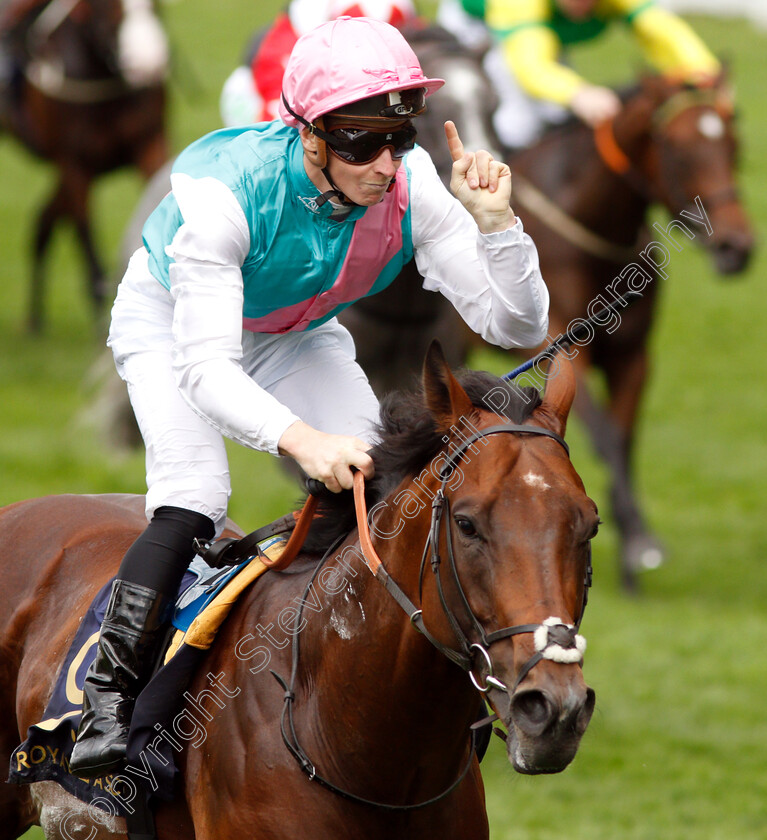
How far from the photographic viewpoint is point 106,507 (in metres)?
3.73

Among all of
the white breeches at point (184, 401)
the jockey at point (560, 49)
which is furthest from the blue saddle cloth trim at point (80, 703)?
the jockey at point (560, 49)

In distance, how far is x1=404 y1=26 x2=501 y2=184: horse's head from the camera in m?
5.95

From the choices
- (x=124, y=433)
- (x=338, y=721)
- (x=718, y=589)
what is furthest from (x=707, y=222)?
(x=338, y=721)

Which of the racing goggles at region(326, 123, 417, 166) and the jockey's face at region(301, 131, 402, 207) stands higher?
the racing goggles at region(326, 123, 417, 166)

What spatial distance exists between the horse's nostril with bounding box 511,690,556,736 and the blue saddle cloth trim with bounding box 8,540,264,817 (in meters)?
0.97

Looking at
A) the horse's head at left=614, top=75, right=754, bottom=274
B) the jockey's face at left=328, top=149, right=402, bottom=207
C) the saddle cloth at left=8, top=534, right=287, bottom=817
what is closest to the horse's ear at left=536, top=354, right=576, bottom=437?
the jockey's face at left=328, top=149, right=402, bottom=207

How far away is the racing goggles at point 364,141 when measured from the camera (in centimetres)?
272

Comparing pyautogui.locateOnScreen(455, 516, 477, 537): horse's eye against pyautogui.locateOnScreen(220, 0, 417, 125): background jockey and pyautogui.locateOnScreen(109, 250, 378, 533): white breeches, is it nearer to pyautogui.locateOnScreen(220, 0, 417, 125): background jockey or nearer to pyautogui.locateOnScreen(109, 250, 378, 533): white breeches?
pyautogui.locateOnScreen(109, 250, 378, 533): white breeches

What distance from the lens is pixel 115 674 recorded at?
297 cm

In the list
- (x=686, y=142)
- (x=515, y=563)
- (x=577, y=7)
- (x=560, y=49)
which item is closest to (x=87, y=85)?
(x=560, y=49)

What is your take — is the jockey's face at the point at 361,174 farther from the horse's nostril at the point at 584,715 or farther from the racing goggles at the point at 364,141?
the horse's nostril at the point at 584,715

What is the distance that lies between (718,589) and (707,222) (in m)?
2.10

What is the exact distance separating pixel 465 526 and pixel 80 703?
122 centimetres

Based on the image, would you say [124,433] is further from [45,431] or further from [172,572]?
[172,572]
